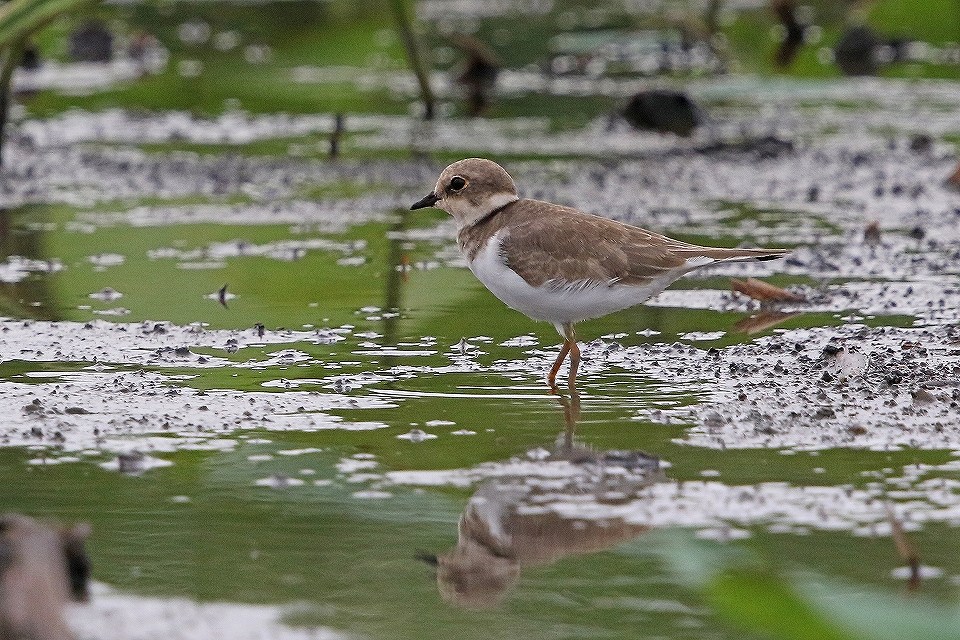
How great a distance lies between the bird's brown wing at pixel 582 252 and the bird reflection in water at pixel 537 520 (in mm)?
1106

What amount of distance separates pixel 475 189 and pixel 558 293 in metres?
0.77

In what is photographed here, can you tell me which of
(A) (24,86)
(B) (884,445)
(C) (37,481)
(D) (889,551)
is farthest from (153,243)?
(A) (24,86)

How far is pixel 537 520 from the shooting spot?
4.21 metres

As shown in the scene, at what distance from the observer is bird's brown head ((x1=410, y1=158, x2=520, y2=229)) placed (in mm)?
6398

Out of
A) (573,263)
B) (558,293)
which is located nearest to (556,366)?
(558,293)

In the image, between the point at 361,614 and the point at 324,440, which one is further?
the point at 324,440

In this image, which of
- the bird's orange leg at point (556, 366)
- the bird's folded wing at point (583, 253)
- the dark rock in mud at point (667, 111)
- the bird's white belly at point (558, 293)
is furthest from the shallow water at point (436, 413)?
the dark rock in mud at point (667, 111)

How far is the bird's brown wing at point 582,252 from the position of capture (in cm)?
588

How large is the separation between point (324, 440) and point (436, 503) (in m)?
0.72

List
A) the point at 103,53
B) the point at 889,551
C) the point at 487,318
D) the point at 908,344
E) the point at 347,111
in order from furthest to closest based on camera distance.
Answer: the point at 103,53, the point at 347,111, the point at 487,318, the point at 908,344, the point at 889,551

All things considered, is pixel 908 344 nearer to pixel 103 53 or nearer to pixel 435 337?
pixel 435 337

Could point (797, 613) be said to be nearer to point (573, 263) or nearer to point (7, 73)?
point (573, 263)

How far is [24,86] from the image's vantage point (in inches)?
587

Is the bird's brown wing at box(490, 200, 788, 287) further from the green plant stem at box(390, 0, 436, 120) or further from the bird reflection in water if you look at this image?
the green plant stem at box(390, 0, 436, 120)
